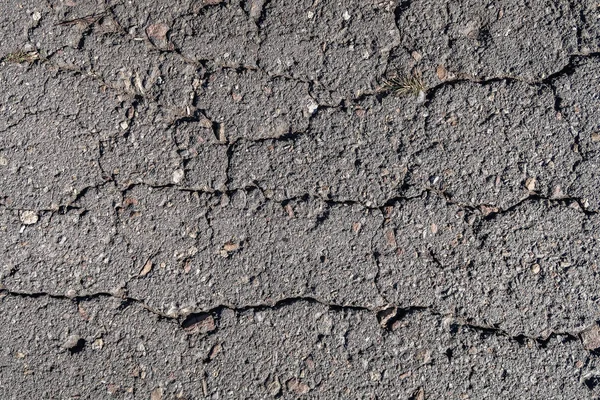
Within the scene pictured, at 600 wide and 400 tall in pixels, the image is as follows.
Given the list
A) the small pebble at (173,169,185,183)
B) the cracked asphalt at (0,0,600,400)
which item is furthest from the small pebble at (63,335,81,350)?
the small pebble at (173,169,185,183)

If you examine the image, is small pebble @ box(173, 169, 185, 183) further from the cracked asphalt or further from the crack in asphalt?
the crack in asphalt

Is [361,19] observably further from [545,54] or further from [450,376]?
[450,376]

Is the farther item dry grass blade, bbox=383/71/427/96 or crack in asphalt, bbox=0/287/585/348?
dry grass blade, bbox=383/71/427/96

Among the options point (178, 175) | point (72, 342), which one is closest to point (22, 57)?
point (178, 175)

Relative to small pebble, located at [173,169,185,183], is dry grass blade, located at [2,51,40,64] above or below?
above

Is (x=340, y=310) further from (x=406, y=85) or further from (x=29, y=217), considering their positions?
(x=29, y=217)

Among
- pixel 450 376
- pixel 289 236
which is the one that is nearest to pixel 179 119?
pixel 289 236

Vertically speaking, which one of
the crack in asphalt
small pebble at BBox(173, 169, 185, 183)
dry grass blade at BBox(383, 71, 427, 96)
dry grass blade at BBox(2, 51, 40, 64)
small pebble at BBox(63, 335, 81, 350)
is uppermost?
dry grass blade at BBox(383, 71, 427, 96)
